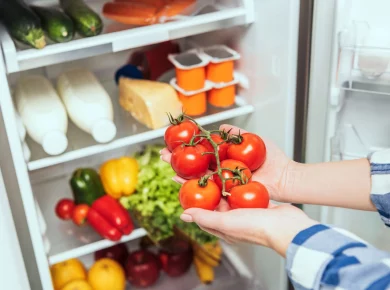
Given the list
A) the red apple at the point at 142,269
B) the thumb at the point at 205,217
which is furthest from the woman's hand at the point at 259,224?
the red apple at the point at 142,269

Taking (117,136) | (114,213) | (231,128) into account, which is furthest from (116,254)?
(231,128)

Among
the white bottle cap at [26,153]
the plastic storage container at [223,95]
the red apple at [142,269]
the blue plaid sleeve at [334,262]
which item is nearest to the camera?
the blue plaid sleeve at [334,262]

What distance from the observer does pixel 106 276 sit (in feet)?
5.86

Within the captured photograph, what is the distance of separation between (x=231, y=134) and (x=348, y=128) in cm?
31

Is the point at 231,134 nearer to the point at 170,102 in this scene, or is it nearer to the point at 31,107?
the point at 170,102

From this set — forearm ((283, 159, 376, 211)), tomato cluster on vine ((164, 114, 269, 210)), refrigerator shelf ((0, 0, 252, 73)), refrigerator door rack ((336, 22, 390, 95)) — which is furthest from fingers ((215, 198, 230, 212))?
refrigerator shelf ((0, 0, 252, 73))

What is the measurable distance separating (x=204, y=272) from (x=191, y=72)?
0.75 m

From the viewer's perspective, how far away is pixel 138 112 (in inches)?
65.8

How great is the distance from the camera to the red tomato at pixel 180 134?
4.05 feet

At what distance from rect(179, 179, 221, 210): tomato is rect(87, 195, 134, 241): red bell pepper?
594mm

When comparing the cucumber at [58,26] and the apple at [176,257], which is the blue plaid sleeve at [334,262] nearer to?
the cucumber at [58,26]

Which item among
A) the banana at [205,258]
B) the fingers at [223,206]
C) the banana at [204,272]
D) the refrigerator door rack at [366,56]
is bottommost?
the banana at [204,272]

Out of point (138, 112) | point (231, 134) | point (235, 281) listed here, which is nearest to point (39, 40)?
point (138, 112)

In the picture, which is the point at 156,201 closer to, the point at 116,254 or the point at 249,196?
the point at 116,254
